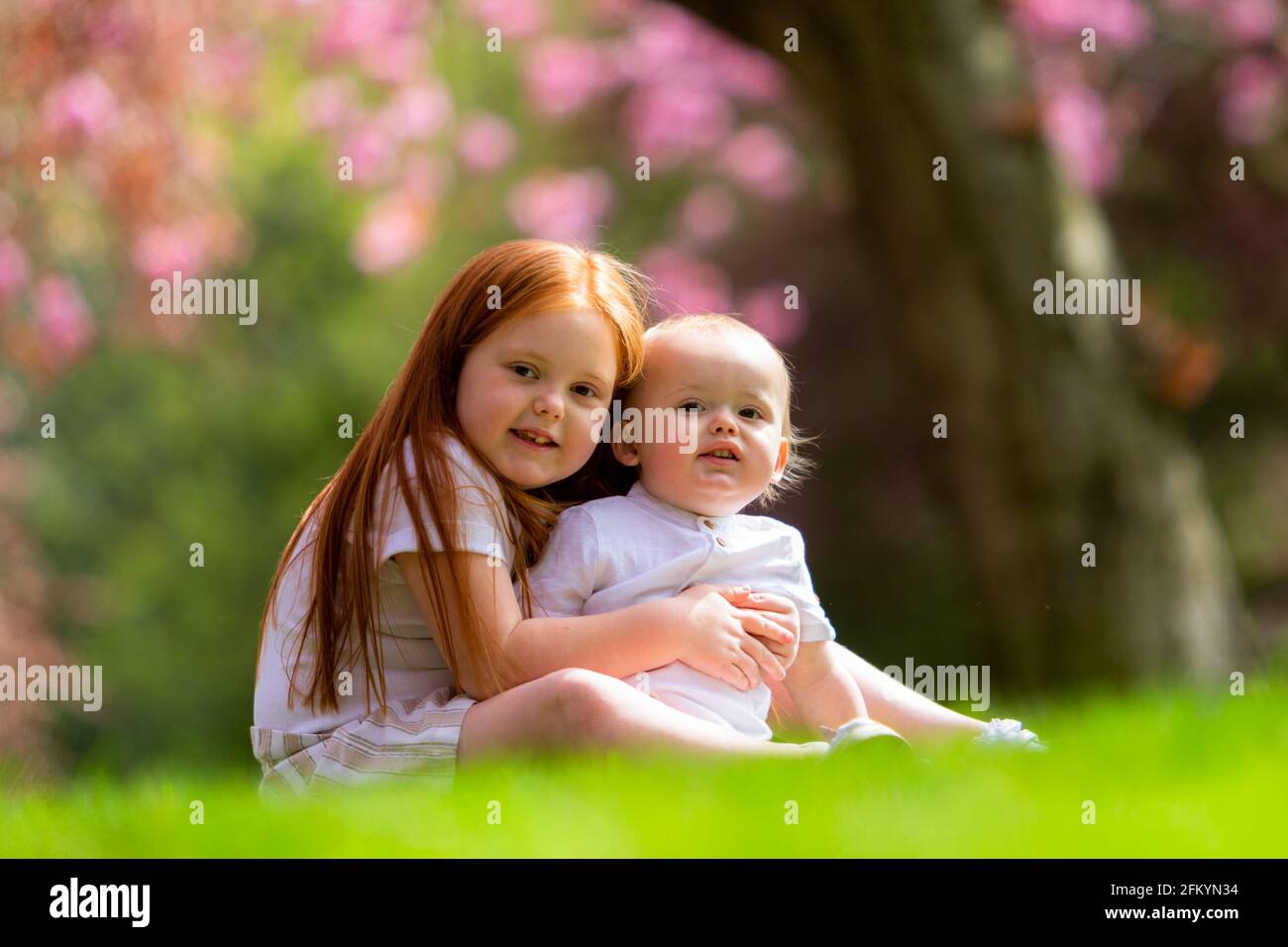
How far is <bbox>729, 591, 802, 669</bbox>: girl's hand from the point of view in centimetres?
269

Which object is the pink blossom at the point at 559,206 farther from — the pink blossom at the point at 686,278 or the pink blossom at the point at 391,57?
the pink blossom at the point at 391,57

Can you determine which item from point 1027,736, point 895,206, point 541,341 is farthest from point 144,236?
point 1027,736

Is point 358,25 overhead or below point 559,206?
overhead

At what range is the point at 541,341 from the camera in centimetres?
271

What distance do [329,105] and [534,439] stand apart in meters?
5.49

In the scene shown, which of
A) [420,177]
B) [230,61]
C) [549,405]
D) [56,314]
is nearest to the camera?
[549,405]

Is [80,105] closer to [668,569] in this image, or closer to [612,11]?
[668,569]

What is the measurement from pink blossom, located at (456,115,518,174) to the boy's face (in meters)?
6.91

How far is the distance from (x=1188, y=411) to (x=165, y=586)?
5.99 meters

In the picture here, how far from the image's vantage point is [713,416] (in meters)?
2.77

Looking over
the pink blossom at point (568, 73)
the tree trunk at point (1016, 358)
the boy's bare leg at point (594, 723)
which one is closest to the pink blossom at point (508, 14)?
the pink blossom at point (568, 73)

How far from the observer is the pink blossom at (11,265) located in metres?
6.01

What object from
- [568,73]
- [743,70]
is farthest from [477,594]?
[568,73]
